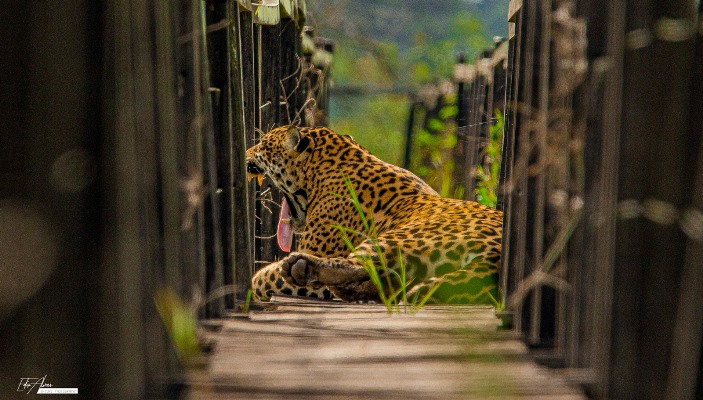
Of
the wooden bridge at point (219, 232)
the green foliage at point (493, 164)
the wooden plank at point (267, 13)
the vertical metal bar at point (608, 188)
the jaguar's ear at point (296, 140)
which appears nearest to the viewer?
the wooden bridge at point (219, 232)

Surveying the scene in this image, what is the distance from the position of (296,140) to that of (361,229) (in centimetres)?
96

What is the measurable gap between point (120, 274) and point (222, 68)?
1660 mm

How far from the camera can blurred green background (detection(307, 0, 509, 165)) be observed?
59.3ft

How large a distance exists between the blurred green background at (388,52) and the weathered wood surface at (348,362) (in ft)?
16.6

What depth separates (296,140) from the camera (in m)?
6.27

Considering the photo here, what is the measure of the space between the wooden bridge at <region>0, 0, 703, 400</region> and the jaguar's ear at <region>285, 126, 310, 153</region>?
3.07 meters

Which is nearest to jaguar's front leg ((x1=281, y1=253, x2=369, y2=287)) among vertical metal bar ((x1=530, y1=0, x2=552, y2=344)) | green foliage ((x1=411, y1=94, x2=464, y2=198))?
vertical metal bar ((x1=530, y1=0, x2=552, y2=344))

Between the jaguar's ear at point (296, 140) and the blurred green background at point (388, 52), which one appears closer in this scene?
the jaguar's ear at point (296, 140)

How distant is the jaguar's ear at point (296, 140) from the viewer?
6.22 metres

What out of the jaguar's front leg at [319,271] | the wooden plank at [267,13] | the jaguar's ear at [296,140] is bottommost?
the jaguar's front leg at [319,271]

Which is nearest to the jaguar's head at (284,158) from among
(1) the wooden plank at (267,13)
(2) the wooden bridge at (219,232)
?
(1) the wooden plank at (267,13)

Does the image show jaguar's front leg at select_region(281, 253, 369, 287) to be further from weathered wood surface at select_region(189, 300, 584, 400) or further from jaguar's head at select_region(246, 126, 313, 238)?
jaguar's head at select_region(246, 126, 313, 238)

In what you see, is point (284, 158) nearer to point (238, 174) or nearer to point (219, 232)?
point (238, 174)

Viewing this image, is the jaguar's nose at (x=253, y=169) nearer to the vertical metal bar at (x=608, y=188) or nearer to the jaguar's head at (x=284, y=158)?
the jaguar's head at (x=284, y=158)
